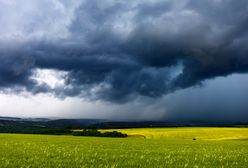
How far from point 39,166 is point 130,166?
15.3 ft

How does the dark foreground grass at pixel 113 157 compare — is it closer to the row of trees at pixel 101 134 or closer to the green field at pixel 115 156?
the green field at pixel 115 156

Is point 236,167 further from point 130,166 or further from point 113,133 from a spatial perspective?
point 113,133

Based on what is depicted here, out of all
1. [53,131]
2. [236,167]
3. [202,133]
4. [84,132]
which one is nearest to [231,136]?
[202,133]

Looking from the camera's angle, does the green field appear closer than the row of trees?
Yes

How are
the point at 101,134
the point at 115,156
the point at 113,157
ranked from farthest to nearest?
the point at 101,134, the point at 115,156, the point at 113,157

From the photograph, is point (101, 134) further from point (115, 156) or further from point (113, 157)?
point (113, 157)

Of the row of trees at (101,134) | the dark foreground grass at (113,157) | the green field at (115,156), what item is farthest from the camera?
the row of trees at (101,134)

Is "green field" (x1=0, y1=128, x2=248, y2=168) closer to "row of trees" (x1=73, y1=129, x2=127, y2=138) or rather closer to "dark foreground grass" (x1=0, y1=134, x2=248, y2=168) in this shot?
"dark foreground grass" (x1=0, y1=134, x2=248, y2=168)

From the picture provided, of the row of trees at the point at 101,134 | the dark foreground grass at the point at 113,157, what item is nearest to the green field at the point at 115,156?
the dark foreground grass at the point at 113,157

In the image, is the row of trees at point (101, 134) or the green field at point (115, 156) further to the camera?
the row of trees at point (101, 134)

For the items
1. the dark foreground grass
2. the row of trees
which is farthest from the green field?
the row of trees

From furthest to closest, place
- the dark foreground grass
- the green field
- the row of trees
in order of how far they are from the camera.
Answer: the row of trees, the green field, the dark foreground grass

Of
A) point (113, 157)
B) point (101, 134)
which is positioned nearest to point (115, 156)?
point (113, 157)

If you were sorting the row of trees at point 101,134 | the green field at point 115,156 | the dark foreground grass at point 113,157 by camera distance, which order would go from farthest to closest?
the row of trees at point 101,134 → the green field at point 115,156 → the dark foreground grass at point 113,157
